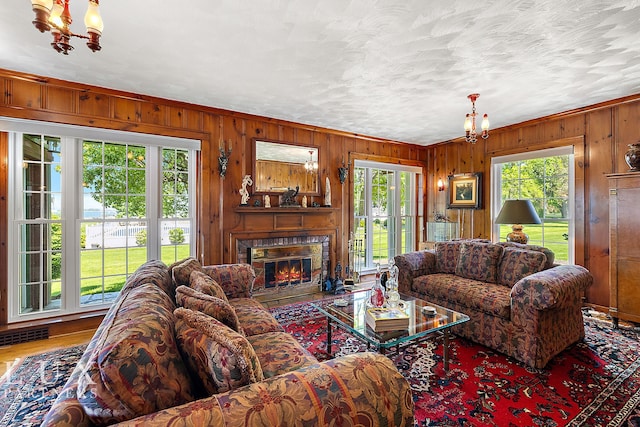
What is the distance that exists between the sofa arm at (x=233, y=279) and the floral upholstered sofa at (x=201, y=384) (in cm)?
143

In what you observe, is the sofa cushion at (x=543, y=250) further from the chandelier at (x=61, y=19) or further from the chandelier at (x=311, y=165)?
the chandelier at (x=61, y=19)

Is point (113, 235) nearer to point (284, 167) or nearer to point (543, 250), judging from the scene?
point (284, 167)

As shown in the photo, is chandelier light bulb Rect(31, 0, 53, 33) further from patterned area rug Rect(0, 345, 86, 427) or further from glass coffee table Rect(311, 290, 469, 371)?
glass coffee table Rect(311, 290, 469, 371)

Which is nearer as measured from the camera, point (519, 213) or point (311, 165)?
point (519, 213)

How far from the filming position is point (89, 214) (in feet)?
10.9

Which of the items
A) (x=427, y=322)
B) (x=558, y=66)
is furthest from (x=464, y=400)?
(x=558, y=66)

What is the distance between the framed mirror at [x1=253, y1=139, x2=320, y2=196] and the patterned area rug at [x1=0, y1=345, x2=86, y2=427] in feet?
8.72

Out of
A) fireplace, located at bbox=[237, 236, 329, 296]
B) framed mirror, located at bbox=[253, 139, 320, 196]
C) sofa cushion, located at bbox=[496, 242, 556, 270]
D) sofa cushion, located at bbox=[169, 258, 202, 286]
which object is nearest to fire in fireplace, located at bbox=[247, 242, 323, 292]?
fireplace, located at bbox=[237, 236, 329, 296]

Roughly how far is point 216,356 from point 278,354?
0.73m

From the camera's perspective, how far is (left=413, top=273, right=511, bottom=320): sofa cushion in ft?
8.68

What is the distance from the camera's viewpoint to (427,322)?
2.24 m

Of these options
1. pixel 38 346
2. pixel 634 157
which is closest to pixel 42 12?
pixel 38 346

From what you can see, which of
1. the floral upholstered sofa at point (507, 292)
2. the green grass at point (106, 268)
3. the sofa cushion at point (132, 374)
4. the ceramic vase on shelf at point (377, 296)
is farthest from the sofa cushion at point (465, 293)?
the green grass at point (106, 268)

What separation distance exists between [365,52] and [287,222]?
8.52ft
